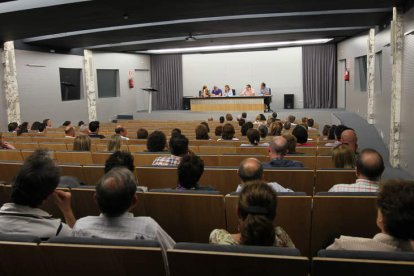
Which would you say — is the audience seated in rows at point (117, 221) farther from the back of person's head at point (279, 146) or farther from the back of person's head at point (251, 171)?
the back of person's head at point (279, 146)

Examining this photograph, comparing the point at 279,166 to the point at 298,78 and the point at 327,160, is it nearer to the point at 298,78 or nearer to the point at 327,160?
the point at 327,160

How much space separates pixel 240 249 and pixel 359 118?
11205 mm

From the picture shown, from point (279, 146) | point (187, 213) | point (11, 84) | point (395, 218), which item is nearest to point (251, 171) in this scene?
point (187, 213)

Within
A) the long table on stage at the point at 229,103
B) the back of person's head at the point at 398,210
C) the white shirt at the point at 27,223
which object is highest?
the long table on stage at the point at 229,103

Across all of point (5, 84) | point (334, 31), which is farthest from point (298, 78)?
point (5, 84)

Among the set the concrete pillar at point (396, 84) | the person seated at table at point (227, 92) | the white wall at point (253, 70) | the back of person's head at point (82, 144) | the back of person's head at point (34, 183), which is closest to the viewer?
the back of person's head at point (34, 183)

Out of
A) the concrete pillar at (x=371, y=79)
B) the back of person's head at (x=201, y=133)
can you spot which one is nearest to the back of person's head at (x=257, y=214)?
the back of person's head at (x=201, y=133)

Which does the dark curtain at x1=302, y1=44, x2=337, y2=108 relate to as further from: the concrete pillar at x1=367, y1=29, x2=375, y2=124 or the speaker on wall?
the concrete pillar at x1=367, y1=29, x2=375, y2=124

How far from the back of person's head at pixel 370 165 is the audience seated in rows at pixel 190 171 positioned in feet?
3.76

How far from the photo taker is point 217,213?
8.14 ft

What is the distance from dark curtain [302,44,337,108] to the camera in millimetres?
16500

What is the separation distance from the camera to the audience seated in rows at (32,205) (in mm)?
1919

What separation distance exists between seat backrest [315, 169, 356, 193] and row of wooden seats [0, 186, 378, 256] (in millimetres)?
923

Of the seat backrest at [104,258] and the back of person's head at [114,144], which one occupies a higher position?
the back of person's head at [114,144]
